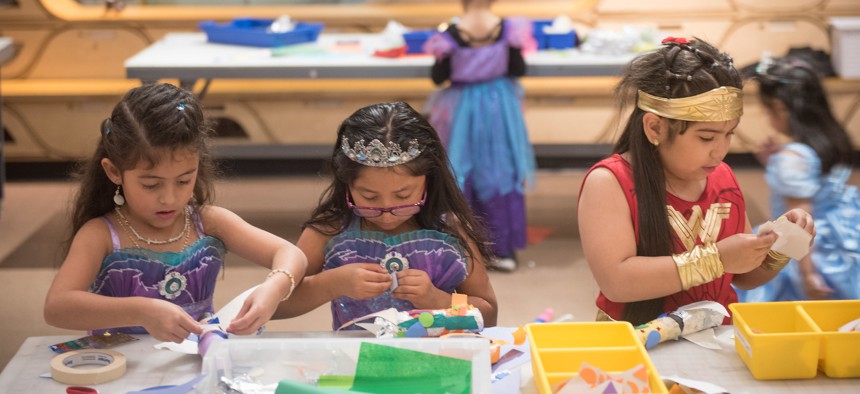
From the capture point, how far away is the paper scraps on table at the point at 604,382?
154 centimetres

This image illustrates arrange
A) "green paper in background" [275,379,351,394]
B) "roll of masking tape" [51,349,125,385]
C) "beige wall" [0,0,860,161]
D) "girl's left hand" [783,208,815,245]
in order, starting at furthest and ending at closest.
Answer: "beige wall" [0,0,860,161], "girl's left hand" [783,208,815,245], "roll of masking tape" [51,349,125,385], "green paper in background" [275,379,351,394]

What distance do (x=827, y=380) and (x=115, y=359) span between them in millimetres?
1203

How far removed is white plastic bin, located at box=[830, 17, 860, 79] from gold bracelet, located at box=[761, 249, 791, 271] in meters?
3.64

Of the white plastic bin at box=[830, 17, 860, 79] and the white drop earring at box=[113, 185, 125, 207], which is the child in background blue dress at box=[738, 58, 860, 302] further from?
the white plastic bin at box=[830, 17, 860, 79]

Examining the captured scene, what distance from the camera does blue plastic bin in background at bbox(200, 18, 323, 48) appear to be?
4.75 metres

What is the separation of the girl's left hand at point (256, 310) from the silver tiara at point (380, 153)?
1.01 feet

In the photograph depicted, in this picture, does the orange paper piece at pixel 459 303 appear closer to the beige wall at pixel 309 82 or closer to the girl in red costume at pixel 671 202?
the girl in red costume at pixel 671 202

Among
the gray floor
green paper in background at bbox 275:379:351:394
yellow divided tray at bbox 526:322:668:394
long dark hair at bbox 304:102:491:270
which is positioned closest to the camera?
green paper in background at bbox 275:379:351:394

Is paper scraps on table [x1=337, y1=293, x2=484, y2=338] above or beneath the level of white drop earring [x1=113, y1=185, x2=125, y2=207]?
beneath

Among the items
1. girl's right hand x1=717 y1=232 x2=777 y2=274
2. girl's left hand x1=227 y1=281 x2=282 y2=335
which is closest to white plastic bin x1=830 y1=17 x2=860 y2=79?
girl's right hand x1=717 y1=232 x2=777 y2=274

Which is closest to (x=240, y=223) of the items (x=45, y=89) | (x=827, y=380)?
(x=827, y=380)

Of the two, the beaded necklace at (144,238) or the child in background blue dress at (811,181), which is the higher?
the beaded necklace at (144,238)

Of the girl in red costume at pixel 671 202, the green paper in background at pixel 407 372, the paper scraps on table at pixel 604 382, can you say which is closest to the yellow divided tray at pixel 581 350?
the paper scraps on table at pixel 604 382

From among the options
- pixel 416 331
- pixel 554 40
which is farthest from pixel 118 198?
pixel 554 40
